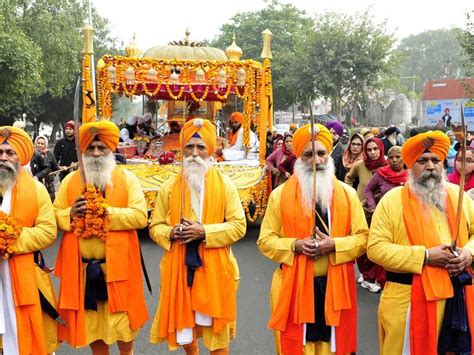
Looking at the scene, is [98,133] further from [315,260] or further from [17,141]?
[315,260]

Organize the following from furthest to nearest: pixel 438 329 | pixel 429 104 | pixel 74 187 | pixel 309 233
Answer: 1. pixel 429 104
2. pixel 74 187
3. pixel 309 233
4. pixel 438 329

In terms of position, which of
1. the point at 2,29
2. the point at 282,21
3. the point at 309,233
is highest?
the point at 282,21

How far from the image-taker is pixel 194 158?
3812mm

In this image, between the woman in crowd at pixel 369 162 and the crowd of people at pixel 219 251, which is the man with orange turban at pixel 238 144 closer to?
the woman in crowd at pixel 369 162

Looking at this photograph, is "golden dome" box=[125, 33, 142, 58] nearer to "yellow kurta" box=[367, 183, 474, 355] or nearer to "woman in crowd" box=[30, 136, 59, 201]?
"woman in crowd" box=[30, 136, 59, 201]

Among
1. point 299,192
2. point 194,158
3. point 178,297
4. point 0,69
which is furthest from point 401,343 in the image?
point 0,69

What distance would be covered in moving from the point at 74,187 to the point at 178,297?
1.06 m

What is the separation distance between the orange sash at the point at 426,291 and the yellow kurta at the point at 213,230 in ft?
3.73

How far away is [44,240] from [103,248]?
0.41 metres

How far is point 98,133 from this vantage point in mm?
3779

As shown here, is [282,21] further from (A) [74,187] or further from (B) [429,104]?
(A) [74,187]

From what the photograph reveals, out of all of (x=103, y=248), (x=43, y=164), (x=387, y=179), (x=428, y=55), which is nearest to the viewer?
(x=103, y=248)

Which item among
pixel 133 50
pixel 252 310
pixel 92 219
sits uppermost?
pixel 133 50

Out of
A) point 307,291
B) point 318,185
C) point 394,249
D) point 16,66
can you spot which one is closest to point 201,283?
point 307,291
